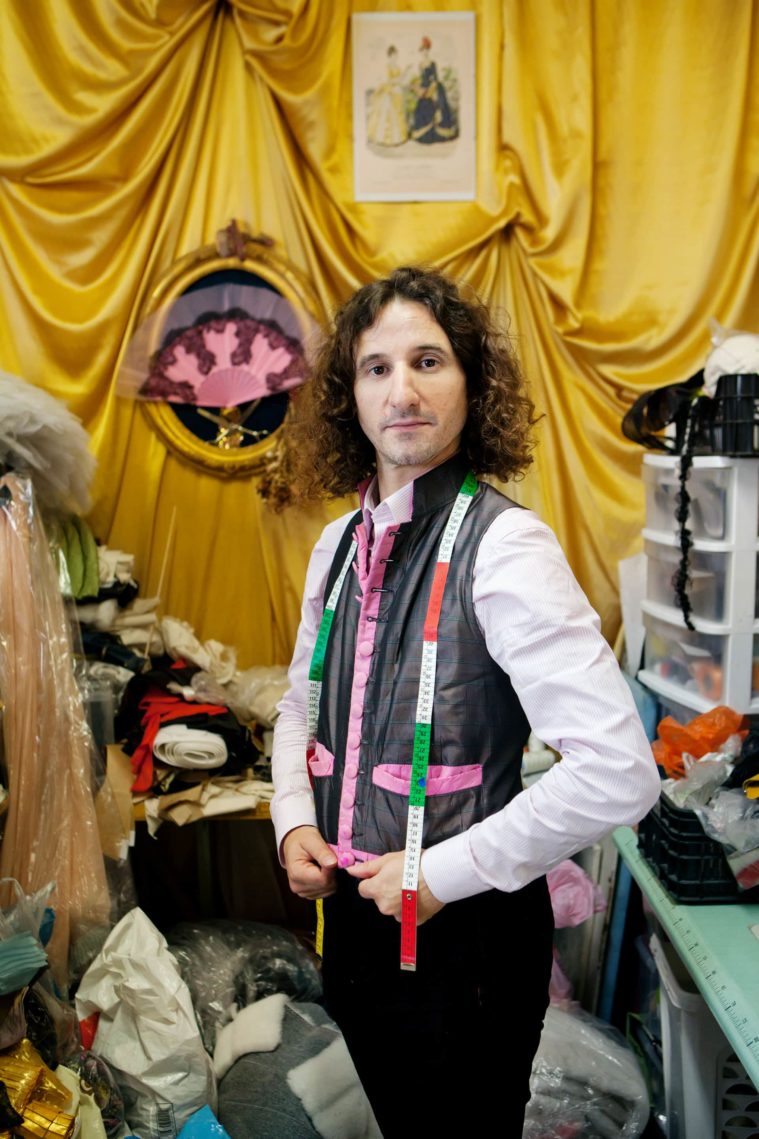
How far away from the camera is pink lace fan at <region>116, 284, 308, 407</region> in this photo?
2566 millimetres

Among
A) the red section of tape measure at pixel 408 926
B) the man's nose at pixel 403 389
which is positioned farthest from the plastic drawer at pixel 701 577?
the red section of tape measure at pixel 408 926

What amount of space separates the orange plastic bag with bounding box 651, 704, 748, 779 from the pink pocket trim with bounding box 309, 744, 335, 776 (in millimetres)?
727

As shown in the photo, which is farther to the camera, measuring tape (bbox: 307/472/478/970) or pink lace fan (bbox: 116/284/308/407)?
pink lace fan (bbox: 116/284/308/407)

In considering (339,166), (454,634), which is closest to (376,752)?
(454,634)

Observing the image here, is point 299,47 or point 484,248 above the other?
point 299,47

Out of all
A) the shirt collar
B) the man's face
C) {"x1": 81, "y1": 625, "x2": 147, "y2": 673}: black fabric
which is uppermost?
the man's face

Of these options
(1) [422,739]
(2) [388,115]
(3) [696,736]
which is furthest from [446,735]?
(2) [388,115]

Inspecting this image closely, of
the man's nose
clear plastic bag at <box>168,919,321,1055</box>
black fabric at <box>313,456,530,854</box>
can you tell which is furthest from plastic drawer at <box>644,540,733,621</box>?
clear plastic bag at <box>168,919,321,1055</box>

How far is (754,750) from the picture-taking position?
160 centimetres

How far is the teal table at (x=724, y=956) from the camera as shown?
4.01 ft

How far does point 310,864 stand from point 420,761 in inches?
10.0

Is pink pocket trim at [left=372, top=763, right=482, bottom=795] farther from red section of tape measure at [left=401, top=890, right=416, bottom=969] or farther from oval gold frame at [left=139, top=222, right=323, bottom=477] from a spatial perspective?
oval gold frame at [left=139, top=222, right=323, bottom=477]

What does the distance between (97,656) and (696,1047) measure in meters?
1.61

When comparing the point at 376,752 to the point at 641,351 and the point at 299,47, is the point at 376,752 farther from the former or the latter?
the point at 299,47
